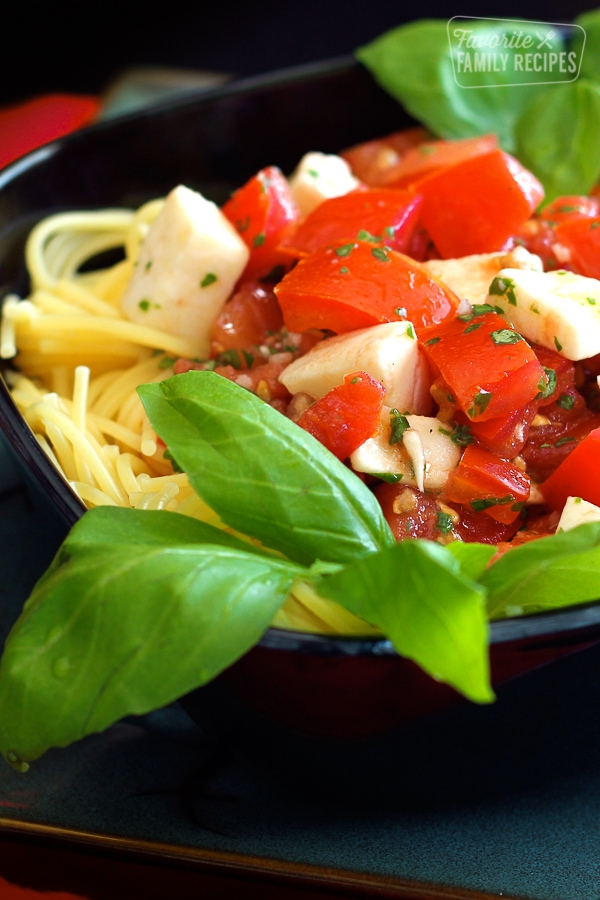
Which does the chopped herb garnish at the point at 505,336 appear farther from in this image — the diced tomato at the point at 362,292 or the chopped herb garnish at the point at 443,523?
the chopped herb garnish at the point at 443,523

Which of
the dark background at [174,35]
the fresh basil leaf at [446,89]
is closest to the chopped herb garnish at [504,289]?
the fresh basil leaf at [446,89]

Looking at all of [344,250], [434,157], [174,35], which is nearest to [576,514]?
[344,250]

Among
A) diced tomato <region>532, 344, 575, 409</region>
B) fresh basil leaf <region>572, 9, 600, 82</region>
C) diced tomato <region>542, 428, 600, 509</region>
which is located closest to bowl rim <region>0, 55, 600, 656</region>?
diced tomato <region>542, 428, 600, 509</region>

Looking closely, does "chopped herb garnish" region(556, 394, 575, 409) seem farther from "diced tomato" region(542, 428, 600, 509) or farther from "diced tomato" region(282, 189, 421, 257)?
"diced tomato" region(282, 189, 421, 257)

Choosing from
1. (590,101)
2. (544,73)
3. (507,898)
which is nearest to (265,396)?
(507,898)

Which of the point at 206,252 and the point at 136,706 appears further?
the point at 206,252

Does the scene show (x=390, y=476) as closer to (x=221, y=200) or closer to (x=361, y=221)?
(x=361, y=221)

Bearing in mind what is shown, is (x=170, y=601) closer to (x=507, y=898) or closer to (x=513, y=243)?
(x=507, y=898)
